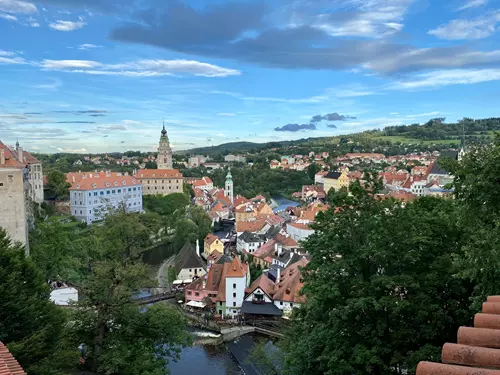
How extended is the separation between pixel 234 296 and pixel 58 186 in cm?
2949

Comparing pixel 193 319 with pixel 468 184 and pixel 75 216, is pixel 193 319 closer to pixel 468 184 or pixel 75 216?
pixel 468 184

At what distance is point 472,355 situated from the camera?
296cm

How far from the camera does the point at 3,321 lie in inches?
387

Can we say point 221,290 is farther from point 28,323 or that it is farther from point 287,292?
point 28,323

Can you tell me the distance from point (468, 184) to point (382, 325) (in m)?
2.87

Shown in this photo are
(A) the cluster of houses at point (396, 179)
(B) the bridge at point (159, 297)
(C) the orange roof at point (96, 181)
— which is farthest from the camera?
(A) the cluster of houses at point (396, 179)

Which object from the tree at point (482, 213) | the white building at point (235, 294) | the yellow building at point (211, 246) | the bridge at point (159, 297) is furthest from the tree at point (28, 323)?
the yellow building at point (211, 246)

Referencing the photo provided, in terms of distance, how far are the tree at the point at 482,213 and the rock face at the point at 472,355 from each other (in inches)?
133

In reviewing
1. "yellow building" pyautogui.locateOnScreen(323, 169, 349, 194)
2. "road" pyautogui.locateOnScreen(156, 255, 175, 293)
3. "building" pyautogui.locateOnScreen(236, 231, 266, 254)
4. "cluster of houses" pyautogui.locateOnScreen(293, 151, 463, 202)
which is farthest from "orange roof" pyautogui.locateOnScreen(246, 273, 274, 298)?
"yellow building" pyautogui.locateOnScreen(323, 169, 349, 194)

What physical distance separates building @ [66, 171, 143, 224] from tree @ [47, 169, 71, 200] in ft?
2.38

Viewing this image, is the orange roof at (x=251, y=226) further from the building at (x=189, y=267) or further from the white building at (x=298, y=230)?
the building at (x=189, y=267)

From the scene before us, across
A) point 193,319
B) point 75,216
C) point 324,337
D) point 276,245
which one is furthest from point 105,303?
point 75,216

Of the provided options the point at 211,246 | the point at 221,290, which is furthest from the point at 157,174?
the point at 221,290

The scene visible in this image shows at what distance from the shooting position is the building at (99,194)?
47.4 metres
